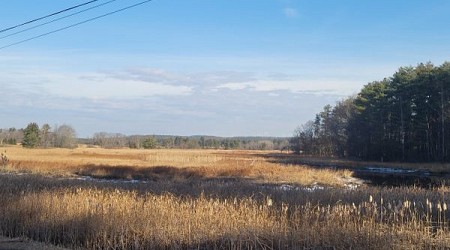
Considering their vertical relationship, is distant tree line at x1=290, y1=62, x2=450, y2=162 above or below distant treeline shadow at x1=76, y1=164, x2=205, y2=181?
above

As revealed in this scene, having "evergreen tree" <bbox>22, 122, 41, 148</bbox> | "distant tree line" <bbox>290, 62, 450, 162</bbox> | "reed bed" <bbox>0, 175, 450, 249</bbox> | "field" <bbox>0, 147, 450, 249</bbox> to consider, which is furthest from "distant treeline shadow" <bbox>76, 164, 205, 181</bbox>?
"evergreen tree" <bbox>22, 122, 41, 148</bbox>

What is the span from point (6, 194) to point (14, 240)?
460 centimetres

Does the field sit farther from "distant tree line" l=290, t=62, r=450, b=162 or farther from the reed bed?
"distant tree line" l=290, t=62, r=450, b=162

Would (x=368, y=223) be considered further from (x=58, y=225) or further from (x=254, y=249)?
(x=58, y=225)

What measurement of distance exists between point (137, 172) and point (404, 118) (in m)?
38.9

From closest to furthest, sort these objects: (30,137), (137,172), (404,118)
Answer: (137,172) → (404,118) → (30,137)

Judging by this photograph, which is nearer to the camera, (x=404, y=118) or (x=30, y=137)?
(x=404, y=118)

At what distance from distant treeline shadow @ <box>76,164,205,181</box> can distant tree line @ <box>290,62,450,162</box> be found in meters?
32.7

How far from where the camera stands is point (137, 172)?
138 ft

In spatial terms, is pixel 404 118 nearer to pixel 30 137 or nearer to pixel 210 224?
pixel 210 224

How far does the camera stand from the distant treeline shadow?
3978 cm


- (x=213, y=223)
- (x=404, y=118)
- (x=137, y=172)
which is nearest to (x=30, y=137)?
(x=137, y=172)

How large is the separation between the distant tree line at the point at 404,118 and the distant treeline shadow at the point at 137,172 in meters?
32.7

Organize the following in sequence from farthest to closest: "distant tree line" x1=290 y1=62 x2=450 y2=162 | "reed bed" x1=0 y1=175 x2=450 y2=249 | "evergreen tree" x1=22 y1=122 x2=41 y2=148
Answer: "evergreen tree" x1=22 y1=122 x2=41 y2=148 < "distant tree line" x1=290 y1=62 x2=450 y2=162 < "reed bed" x1=0 y1=175 x2=450 y2=249
